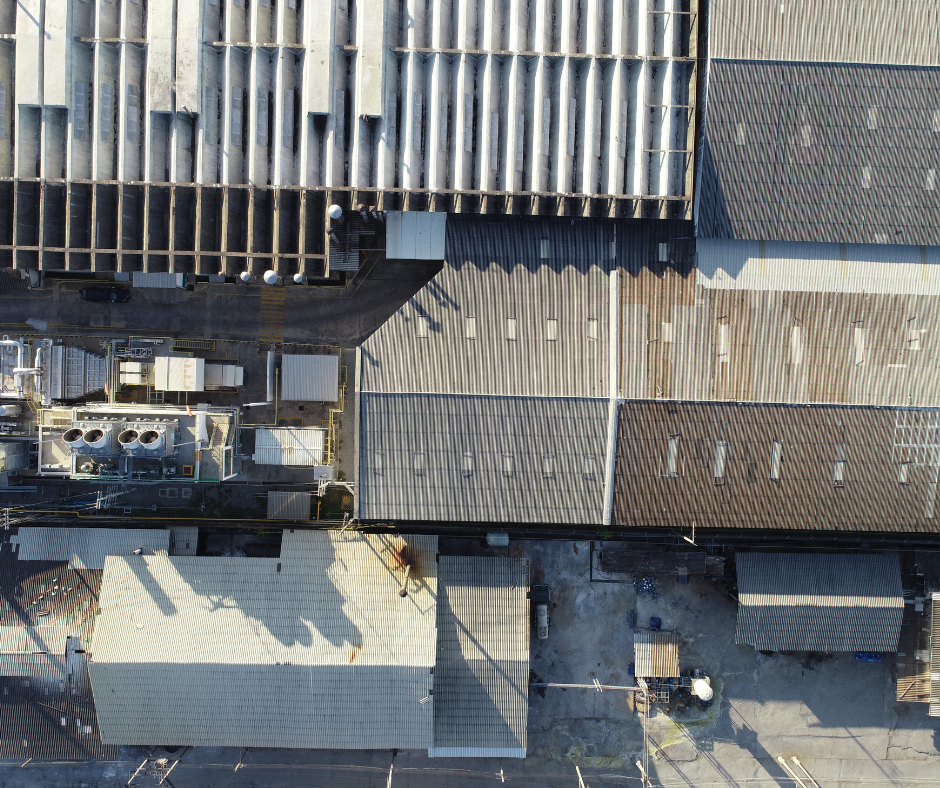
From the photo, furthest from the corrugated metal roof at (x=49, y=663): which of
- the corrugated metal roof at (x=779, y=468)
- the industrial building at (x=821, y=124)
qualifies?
the industrial building at (x=821, y=124)

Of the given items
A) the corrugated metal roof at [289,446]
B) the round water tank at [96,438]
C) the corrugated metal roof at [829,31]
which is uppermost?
the corrugated metal roof at [829,31]

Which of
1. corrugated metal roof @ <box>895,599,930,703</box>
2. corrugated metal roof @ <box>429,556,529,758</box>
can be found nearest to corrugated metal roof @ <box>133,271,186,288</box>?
corrugated metal roof @ <box>429,556,529,758</box>

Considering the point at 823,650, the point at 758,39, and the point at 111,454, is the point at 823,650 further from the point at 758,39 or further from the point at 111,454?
the point at 111,454

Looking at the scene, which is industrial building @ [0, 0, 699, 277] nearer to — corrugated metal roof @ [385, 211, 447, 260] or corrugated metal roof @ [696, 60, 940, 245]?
corrugated metal roof @ [385, 211, 447, 260]

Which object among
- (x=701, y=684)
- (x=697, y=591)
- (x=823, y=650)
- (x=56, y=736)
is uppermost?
(x=697, y=591)

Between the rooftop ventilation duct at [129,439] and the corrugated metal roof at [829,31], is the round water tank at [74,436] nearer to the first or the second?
the rooftop ventilation duct at [129,439]

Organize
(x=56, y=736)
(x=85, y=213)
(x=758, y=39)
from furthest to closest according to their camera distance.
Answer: (x=56, y=736), (x=85, y=213), (x=758, y=39)

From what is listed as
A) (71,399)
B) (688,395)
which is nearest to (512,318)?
(688,395)
